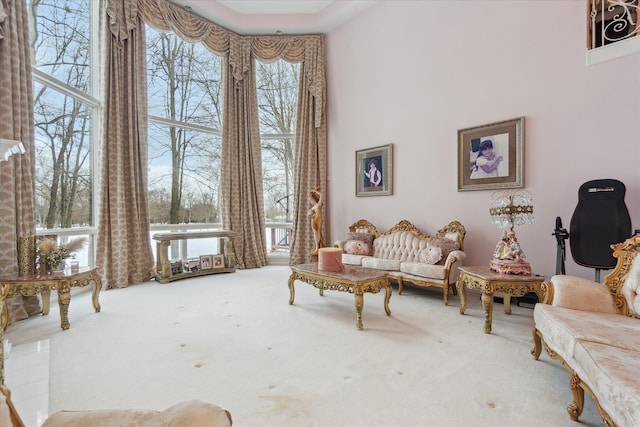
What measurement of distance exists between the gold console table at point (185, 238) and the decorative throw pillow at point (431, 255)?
10.8ft

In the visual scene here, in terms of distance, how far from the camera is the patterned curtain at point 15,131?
2.94 m

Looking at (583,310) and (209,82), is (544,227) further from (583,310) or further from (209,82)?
(209,82)

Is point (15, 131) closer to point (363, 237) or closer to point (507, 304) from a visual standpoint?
point (363, 237)

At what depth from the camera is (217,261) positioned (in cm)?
540

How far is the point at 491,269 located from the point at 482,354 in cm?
103

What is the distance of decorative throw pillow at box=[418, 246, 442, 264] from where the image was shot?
3873 millimetres

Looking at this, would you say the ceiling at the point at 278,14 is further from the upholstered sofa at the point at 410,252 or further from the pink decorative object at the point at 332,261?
the pink decorative object at the point at 332,261

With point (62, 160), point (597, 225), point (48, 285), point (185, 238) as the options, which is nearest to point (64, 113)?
point (62, 160)

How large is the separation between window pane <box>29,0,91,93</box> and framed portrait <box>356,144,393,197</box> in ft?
14.4

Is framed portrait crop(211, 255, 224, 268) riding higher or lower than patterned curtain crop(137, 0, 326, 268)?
lower

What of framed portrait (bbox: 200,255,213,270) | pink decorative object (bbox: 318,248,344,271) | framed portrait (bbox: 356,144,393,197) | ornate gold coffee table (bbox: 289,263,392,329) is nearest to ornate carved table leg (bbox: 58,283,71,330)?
ornate gold coffee table (bbox: 289,263,392,329)

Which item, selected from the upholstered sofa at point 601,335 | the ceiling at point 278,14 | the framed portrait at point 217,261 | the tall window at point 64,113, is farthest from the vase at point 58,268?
the ceiling at point 278,14

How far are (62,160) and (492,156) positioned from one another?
564 cm

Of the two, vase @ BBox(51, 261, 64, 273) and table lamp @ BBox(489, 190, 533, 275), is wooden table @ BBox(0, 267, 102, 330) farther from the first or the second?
table lamp @ BBox(489, 190, 533, 275)
